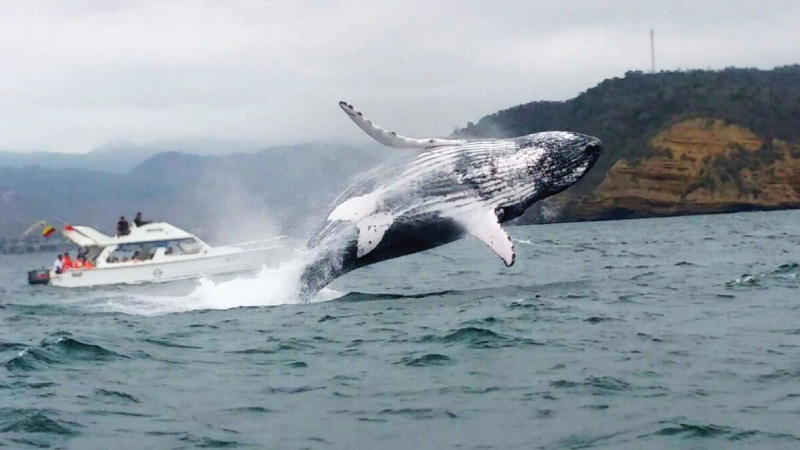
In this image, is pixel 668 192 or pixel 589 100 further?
pixel 589 100

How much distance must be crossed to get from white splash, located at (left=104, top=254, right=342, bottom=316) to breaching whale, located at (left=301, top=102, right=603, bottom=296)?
469mm

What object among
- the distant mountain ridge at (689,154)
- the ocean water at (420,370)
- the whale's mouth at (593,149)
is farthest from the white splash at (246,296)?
the distant mountain ridge at (689,154)

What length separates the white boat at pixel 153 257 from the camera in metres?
32.2

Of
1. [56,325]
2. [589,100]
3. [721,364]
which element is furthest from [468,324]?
[589,100]

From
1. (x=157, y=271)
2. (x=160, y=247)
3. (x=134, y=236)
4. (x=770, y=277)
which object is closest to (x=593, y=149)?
(x=770, y=277)

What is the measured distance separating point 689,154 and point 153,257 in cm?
6127

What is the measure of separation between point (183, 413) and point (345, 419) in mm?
1285

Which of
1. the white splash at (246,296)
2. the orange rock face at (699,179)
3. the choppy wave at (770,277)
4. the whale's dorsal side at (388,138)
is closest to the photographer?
the whale's dorsal side at (388,138)

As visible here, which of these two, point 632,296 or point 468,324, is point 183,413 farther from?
point 632,296

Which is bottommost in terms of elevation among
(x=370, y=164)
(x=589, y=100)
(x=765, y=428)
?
(x=765, y=428)

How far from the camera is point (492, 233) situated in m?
14.0

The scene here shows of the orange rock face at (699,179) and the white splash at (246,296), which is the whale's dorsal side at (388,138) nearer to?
the white splash at (246,296)

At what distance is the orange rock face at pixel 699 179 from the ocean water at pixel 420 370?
6763 centimetres

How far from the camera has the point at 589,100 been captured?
110 metres
